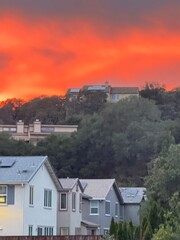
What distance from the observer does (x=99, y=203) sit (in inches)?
3339

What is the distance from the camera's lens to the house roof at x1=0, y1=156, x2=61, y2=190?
209ft

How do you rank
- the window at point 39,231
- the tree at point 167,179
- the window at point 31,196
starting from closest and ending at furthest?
the window at point 31,196
the window at point 39,231
the tree at point 167,179

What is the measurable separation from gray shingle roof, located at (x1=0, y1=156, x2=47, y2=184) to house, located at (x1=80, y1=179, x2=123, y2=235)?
15.4 metres

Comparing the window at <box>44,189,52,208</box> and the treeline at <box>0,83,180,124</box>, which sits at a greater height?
the treeline at <box>0,83,180,124</box>

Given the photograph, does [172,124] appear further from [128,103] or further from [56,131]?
[56,131]

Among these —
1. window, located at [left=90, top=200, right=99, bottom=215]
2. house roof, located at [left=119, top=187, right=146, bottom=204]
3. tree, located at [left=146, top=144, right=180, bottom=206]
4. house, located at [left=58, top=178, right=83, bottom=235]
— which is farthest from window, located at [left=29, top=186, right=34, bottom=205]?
house roof, located at [left=119, top=187, right=146, bottom=204]

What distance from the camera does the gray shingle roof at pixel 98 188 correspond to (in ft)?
279

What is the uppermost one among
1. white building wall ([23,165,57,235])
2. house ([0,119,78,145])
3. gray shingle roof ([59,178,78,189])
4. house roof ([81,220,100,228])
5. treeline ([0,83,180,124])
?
treeline ([0,83,180,124])

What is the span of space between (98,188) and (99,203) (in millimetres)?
2481

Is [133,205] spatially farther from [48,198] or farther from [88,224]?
[48,198]

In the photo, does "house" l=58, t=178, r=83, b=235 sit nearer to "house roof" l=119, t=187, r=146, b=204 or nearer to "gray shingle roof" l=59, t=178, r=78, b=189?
"gray shingle roof" l=59, t=178, r=78, b=189

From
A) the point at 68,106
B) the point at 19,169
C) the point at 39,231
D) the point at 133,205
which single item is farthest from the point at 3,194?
the point at 68,106

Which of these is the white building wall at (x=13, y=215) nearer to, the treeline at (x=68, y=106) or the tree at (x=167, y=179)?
the tree at (x=167, y=179)

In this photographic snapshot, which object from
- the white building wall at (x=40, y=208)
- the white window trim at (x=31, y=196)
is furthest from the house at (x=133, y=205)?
the white window trim at (x=31, y=196)
